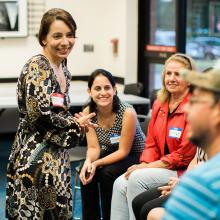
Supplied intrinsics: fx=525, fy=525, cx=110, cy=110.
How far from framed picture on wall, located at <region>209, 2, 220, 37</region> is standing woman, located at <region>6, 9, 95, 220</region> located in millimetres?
3690

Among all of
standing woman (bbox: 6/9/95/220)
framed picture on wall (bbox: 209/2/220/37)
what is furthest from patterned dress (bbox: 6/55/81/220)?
framed picture on wall (bbox: 209/2/220/37)

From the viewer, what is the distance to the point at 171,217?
51.0 inches

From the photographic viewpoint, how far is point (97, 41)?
7.17 m

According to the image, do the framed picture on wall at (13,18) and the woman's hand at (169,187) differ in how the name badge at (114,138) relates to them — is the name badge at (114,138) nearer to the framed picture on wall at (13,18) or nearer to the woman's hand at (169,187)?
the woman's hand at (169,187)

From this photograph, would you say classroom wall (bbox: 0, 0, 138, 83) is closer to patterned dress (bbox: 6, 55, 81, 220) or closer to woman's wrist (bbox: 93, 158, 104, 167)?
woman's wrist (bbox: 93, 158, 104, 167)

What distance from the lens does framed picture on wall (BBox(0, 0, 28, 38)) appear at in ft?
22.0

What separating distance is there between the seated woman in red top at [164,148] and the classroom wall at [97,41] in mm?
3256

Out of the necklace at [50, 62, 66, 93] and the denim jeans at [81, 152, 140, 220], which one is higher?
the necklace at [50, 62, 66, 93]

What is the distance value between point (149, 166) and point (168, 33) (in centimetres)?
340

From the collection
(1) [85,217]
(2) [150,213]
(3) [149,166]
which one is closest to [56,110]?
(2) [150,213]

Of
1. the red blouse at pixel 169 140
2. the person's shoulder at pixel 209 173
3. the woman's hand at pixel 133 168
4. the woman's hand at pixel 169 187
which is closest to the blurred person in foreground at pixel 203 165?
the person's shoulder at pixel 209 173

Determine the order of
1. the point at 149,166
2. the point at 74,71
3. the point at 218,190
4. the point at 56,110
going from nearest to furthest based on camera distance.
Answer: the point at 218,190
the point at 56,110
the point at 149,166
the point at 74,71

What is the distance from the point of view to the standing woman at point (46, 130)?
2602mm

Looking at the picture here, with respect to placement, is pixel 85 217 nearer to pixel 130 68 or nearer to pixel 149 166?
pixel 149 166
